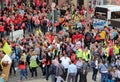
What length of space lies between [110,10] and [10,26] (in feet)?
36.0

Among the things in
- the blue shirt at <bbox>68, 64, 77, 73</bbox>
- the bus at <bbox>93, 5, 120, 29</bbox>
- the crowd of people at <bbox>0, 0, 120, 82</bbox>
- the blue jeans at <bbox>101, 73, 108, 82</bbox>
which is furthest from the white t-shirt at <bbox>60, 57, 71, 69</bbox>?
the bus at <bbox>93, 5, 120, 29</bbox>

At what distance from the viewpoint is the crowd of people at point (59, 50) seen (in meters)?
20.6

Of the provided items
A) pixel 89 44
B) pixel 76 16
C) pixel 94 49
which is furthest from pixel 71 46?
pixel 76 16

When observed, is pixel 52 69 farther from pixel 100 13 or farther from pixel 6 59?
pixel 100 13

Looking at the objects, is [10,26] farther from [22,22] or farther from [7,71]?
[7,71]

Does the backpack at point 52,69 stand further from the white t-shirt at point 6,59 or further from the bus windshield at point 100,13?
the bus windshield at point 100,13

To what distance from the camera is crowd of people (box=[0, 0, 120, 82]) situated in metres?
20.6

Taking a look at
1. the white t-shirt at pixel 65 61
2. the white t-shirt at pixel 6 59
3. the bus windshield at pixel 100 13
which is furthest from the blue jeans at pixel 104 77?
the bus windshield at pixel 100 13

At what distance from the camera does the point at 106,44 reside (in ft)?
81.7

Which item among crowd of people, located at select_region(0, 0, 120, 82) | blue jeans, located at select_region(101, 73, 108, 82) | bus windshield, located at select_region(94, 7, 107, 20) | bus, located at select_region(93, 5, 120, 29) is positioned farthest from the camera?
bus windshield, located at select_region(94, 7, 107, 20)

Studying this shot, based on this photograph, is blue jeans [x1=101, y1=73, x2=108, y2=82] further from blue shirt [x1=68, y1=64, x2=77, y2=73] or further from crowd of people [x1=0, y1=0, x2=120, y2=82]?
blue shirt [x1=68, y1=64, x2=77, y2=73]

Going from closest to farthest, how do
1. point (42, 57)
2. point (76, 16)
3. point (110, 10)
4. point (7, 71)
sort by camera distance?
point (7, 71) < point (42, 57) < point (76, 16) < point (110, 10)

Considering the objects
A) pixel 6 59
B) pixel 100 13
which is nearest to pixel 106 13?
pixel 100 13

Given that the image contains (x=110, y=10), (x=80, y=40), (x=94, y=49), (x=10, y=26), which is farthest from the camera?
(x=110, y=10)
